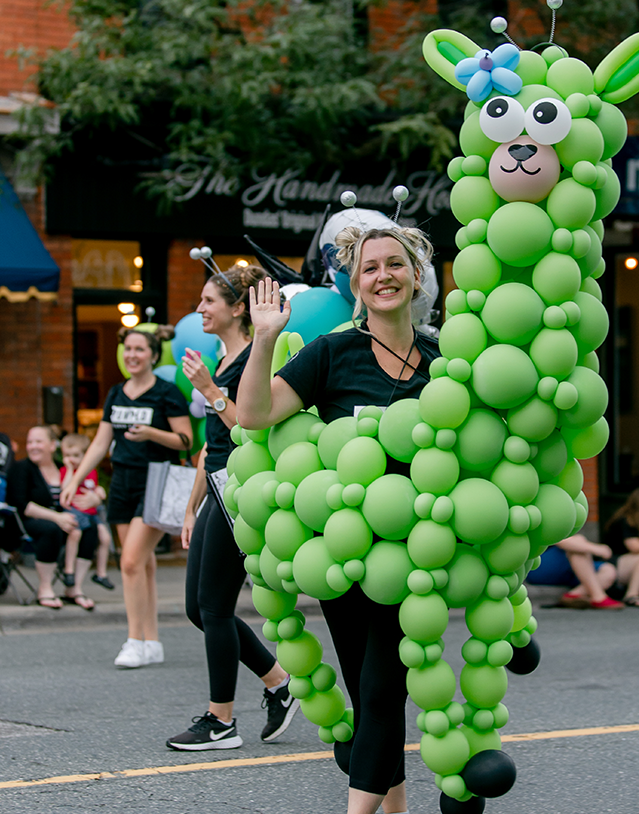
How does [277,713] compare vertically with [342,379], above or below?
below

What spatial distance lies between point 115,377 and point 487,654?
969 centimetres

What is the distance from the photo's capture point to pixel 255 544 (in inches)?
137

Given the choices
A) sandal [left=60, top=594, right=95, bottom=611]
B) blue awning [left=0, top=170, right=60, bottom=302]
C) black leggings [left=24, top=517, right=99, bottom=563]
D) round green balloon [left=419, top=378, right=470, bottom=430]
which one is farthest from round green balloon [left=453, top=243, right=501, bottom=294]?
blue awning [left=0, top=170, right=60, bottom=302]

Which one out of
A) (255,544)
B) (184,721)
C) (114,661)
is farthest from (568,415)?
(114,661)

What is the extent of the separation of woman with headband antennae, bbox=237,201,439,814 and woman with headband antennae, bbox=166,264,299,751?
131 centimetres

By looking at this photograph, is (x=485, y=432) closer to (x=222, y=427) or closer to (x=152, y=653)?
(x=222, y=427)

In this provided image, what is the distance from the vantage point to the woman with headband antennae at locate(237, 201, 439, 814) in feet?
10.5

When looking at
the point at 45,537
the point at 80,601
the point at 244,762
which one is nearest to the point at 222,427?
the point at 244,762

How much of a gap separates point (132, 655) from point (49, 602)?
2647mm

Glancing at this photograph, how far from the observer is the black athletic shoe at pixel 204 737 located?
4.80 meters

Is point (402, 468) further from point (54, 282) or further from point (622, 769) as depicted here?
point (54, 282)

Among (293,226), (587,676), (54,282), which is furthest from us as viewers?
(293,226)

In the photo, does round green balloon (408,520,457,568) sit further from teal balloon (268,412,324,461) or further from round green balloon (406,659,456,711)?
teal balloon (268,412,324,461)

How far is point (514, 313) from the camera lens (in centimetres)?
312
